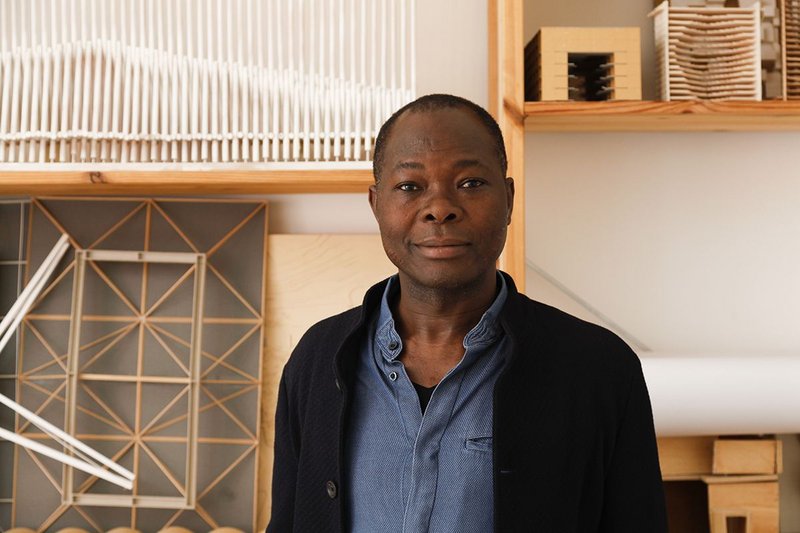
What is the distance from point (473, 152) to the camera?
0.93m

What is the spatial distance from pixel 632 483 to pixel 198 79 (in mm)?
1065

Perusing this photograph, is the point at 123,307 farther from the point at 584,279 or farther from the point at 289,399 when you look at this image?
the point at 584,279

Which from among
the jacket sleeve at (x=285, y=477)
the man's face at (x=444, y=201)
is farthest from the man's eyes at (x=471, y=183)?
the jacket sleeve at (x=285, y=477)

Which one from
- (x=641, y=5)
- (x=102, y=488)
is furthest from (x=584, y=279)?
(x=102, y=488)

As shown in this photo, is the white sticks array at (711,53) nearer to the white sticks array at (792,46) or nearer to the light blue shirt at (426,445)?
the white sticks array at (792,46)

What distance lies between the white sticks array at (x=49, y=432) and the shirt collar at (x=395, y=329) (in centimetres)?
82

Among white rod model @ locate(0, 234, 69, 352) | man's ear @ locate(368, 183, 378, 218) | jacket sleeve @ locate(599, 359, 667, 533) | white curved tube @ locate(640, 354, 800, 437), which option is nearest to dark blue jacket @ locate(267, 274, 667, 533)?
jacket sleeve @ locate(599, 359, 667, 533)

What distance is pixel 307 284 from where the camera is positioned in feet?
5.71

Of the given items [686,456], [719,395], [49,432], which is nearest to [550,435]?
[719,395]

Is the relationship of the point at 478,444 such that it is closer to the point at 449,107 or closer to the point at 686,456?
the point at 449,107

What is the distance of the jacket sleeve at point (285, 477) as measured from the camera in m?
1.08

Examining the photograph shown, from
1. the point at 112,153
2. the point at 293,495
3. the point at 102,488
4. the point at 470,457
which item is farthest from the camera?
the point at 102,488

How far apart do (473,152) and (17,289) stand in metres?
1.15

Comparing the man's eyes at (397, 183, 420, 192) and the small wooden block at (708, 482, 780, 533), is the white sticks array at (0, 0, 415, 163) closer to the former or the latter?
the man's eyes at (397, 183, 420, 192)
